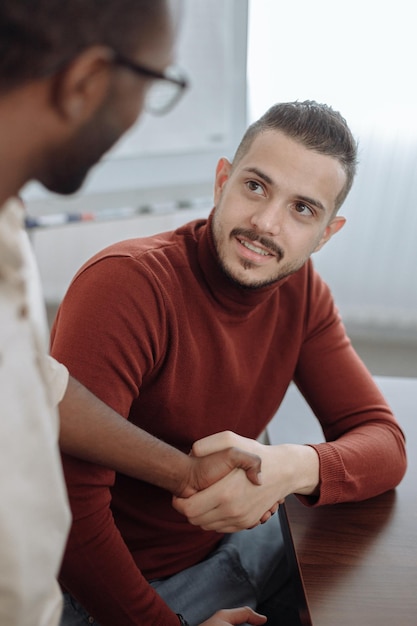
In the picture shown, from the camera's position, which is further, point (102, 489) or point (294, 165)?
point (294, 165)

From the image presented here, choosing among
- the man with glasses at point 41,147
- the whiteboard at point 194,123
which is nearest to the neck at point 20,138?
the man with glasses at point 41,147

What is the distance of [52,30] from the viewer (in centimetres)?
60

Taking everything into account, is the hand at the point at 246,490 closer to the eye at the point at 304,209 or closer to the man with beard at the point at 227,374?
the man with beard at the point at 227,374

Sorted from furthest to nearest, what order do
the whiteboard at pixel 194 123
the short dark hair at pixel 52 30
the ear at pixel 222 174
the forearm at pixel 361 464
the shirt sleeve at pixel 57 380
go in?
the whiteboard at pixel 194 123
the ear at pixel 222 174
the forearm at pixel 361 464
the shirt sleeve at pixel 57 380
the short dark hair at pixel 52 30

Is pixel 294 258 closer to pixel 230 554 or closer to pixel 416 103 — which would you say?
pixel 230 554

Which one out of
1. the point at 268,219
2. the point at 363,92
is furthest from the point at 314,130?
the point at 363,92

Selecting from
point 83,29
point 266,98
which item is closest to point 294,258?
point 83,29

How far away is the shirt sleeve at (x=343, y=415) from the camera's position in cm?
117

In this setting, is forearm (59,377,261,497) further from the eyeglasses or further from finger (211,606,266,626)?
the eyeglasses

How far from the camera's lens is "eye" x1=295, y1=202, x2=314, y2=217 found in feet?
4.36

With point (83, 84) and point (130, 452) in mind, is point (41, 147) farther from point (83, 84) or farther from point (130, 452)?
point (130, 452)

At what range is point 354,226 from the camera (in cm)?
296

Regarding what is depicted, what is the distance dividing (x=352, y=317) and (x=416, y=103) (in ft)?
3.01

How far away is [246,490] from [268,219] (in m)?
0.47
